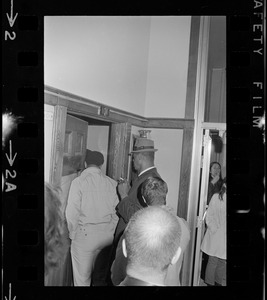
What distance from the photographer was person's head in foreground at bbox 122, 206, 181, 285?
0.97m

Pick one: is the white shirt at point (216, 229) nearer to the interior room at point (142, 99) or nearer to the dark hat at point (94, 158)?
the interior room at point (142, 99)

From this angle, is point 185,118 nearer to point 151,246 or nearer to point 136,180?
point 136,180

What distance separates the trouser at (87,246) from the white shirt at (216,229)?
0.86 feet

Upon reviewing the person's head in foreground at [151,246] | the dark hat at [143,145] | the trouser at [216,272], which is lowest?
the trouser at [216,272]

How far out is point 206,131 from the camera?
1.12 m

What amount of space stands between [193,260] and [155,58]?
57 centimetres

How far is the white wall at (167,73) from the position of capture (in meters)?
1.11

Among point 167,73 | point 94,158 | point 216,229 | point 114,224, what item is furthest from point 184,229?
point 167,73

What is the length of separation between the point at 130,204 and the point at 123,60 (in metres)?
0.39
